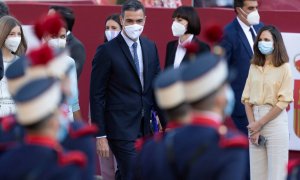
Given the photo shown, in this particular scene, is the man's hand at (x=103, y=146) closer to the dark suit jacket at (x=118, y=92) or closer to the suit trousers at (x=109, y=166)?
the dark suit jacket at (x=118, y=92)

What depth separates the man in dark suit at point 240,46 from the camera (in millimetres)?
10352

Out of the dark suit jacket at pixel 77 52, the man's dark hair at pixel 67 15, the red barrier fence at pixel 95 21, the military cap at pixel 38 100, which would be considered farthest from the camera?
the red barrier fence at pixel 95 21

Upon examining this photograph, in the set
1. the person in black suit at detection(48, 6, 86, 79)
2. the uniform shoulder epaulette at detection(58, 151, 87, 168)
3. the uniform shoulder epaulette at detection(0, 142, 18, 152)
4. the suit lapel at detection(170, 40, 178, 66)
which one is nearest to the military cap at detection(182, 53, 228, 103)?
the uniform shoulder epaulette at detection(58, 151, 87, 168)

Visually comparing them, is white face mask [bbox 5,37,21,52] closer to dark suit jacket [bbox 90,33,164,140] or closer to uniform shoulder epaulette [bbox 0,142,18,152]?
dark suit jacket [bbox 90,33,164,140]

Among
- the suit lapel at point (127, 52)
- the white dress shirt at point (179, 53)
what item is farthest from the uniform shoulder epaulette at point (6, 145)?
the white dress shirt at point (179, 53)

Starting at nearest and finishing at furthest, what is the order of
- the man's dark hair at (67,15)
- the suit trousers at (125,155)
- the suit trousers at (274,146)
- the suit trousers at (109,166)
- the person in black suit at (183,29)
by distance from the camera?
1. the suit trousers at (125,155)
2. the suit trousers at (274,146)
3. the person in black suit at (183,29)
4. the suit trousers at (109,166)
5. the man's dark hair at (67,15)

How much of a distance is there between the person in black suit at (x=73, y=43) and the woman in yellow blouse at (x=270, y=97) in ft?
6.03

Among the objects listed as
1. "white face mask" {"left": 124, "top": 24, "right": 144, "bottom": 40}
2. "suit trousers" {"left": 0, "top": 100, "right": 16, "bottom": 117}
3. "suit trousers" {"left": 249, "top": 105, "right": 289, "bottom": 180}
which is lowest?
"suit trousers" {"left": 249, "top": 105, "right": 289, "bottom": 180}

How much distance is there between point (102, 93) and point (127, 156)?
629 mm

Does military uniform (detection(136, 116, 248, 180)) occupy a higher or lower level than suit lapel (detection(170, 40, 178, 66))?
lower

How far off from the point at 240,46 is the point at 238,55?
0.30 feet

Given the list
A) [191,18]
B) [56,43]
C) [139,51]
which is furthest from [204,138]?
[191,18]

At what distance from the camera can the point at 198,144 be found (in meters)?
5.51

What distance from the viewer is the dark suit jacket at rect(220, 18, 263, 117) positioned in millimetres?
10344
